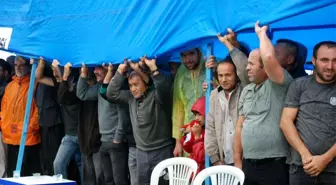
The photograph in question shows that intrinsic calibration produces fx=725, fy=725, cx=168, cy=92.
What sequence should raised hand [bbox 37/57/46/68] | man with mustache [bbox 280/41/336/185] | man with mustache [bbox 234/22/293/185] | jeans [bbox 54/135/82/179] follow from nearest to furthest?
man with mustache [bbox 280/41/336/185] → man with mustache [bbox 234/22/293/185] → raised hand [bbox 37/57/46/68] → jeans [bbox 54/135/82/179]

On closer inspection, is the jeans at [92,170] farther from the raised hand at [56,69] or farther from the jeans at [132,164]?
the raised hand at [56,69]

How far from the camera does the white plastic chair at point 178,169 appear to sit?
651 cm

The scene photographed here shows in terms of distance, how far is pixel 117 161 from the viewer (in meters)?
8.53

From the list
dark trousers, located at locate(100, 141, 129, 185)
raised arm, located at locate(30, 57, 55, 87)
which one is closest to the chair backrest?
dark trousers, located at locate(100, 141, 129, 185)

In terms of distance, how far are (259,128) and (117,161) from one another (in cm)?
308

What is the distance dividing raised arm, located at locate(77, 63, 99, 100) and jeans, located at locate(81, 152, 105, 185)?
72cm

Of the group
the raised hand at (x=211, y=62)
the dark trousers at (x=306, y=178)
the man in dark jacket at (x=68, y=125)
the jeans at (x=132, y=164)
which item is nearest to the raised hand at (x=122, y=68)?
the jeans at (x=132, y=164)

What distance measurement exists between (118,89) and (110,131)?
0.71 m

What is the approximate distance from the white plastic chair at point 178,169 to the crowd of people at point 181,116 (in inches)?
10.4

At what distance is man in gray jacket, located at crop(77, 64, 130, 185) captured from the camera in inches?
336

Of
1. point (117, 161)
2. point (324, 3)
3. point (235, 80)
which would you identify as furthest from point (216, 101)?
point (117, 161)

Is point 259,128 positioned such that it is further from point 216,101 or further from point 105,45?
point 105,45

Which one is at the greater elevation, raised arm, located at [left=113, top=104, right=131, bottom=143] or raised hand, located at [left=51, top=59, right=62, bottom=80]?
raised hand, located at [left=51, top=59, right=62, bottom=80]

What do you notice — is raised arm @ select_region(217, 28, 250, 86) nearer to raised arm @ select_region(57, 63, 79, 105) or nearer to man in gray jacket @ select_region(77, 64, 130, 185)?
man in gray jacket @ select_region(77, 64, 130, 185)
